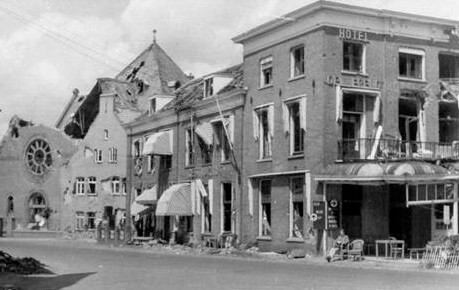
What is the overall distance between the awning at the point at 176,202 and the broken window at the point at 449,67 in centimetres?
1627

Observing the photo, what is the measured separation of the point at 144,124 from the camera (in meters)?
50.8

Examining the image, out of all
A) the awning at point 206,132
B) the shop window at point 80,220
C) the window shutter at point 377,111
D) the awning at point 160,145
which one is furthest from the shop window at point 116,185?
the window shutter at point 377,111

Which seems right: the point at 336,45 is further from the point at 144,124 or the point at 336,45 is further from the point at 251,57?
the point at 144,124

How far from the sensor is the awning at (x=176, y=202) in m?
42.6

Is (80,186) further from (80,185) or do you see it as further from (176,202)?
(176,202)

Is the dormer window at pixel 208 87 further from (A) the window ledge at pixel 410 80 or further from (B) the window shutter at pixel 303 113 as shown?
(A) the window ledge at pixel 410 80

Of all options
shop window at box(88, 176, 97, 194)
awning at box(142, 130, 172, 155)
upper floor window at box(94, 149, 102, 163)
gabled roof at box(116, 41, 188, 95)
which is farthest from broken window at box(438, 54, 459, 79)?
shop window at box(88, 176, 97, 194)

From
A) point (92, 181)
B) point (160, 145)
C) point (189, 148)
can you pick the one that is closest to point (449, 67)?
point (189, 148)

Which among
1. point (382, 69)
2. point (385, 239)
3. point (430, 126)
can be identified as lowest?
point (385, 239)

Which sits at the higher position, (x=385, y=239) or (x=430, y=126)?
(x=430, y=126)

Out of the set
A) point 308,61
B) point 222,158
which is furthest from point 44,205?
point 308,61

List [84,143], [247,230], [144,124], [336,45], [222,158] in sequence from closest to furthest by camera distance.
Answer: [336,45]
[247,230]
[222,158]
[144,124]
[84,143]

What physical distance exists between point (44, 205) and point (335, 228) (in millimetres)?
46301

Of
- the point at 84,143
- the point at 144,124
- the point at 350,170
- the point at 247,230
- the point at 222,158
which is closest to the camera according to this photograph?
the point at 350,170
